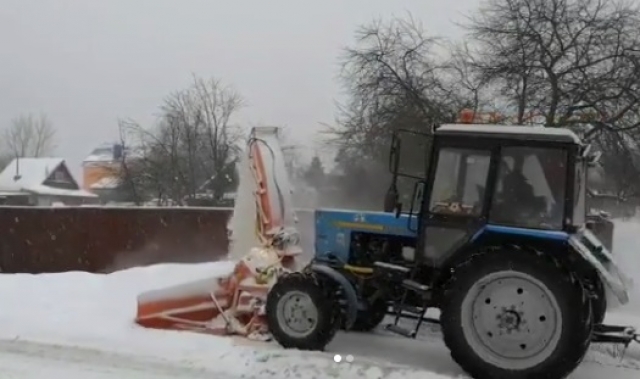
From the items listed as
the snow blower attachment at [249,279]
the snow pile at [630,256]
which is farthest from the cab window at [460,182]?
the snow pile at [630,256]

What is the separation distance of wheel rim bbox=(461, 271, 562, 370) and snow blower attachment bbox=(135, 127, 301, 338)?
2530 millimetres

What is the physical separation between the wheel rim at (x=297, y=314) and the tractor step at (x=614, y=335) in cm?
288

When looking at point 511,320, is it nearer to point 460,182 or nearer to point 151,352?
point 460,182

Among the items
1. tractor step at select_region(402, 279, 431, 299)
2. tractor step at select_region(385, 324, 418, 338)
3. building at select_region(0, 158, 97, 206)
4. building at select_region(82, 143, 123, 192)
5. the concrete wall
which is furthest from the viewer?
building at select_region(82, 143, 123, 192)

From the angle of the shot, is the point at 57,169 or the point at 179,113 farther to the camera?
the point at 57,169

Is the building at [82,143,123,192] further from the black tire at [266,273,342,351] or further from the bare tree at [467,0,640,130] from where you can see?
the black tire at [266,273,342,351]

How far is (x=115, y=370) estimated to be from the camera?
750 centimetres

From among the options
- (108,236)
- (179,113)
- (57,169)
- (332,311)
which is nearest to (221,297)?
(332,311)

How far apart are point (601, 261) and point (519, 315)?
52.2 inches

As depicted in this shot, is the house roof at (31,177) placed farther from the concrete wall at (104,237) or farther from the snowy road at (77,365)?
the snowy road at (77,365)

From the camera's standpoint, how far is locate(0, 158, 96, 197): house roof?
221 ft

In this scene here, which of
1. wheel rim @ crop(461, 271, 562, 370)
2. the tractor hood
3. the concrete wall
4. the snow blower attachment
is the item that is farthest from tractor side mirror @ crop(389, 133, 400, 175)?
the concrete wall

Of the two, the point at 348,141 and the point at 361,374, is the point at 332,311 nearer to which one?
the point at 361,374

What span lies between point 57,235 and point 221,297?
8.39 meters
